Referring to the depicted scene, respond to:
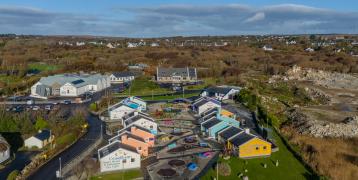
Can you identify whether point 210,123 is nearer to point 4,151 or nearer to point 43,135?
point 43,135

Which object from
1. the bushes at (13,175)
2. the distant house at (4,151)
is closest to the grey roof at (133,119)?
the distant house at (4,151)

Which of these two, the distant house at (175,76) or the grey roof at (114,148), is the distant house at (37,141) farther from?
the distant house at (175,76)

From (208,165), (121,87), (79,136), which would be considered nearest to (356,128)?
(208,165)


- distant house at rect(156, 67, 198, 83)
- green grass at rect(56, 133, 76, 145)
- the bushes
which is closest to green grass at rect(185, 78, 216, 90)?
distant house at rect(156, 67, 198, 83)

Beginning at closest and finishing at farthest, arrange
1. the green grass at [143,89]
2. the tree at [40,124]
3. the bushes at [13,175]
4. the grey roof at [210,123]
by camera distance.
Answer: the bushes at [13,175]
the grey roof at [210,123]
the tree at [40,124]
the green grass at [143,89]

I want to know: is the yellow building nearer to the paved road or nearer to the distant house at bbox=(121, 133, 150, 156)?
the distant house at bbox=(121, 133, 150, 156)

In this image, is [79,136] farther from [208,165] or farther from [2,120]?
[208,165]
